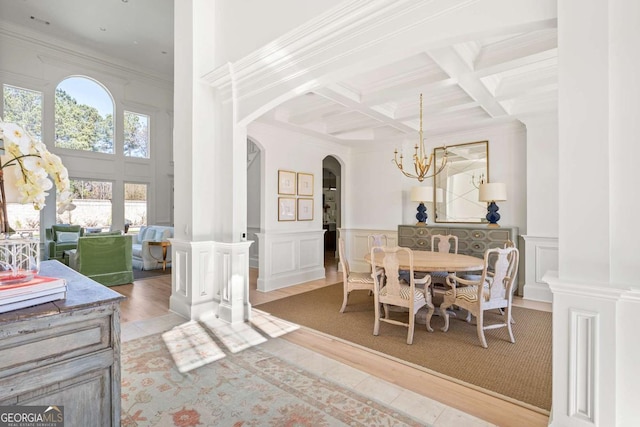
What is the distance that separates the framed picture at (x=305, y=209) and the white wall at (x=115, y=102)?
19.5ft

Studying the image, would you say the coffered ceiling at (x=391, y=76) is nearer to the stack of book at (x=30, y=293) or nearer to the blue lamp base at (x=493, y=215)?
the blue lamp base at (x=493, y=215)

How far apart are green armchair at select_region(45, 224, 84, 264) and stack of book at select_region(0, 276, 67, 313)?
703 cm

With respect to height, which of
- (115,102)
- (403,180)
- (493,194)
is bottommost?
(493,194)

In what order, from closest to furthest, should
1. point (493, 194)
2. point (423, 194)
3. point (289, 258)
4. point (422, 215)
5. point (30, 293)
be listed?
point (30, 293), point (493, 194), point (423, 194), point (289, 258), point (422, 215)

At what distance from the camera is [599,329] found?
1.54m

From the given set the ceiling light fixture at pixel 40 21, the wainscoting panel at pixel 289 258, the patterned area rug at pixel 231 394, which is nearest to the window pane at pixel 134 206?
the ceiling light fixture at pixel 40 21

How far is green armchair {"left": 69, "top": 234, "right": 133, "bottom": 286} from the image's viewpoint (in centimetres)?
518

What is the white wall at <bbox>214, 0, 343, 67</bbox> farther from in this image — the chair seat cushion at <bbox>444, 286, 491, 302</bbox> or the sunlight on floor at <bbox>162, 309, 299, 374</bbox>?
the chair seat cushion at <bbox>444, 286, 491, 302</bbox>

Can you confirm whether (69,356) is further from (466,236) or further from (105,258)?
(466,236)

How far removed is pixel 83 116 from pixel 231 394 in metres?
9.33

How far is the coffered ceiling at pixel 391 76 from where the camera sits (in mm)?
3105

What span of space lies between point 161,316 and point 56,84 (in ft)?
25.3

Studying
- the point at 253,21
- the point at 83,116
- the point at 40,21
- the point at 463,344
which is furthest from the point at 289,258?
the point at 40,21

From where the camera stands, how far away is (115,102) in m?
9.09
